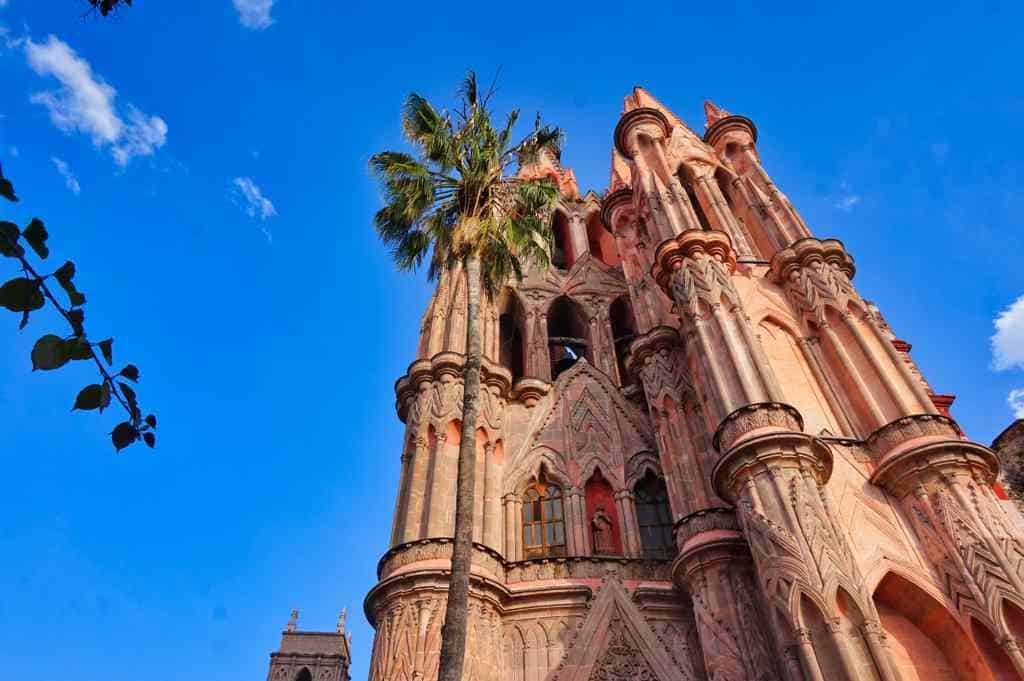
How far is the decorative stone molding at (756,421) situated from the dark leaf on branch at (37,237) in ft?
45.6

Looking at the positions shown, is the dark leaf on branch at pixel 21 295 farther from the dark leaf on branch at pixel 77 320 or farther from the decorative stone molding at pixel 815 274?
the decorative stone molding at pixel 815 274

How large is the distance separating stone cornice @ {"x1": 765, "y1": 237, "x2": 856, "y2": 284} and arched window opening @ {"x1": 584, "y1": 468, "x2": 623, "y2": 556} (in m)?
7.96

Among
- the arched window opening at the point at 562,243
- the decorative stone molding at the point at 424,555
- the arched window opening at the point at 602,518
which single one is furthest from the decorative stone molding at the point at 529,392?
the arched window opening at the point at 562,243

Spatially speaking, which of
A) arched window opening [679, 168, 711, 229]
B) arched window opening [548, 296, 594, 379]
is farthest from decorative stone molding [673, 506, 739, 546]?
arched window opening [679, 168, 711, 229]

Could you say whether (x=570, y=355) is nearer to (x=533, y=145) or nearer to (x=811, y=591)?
(x=533, y=145)

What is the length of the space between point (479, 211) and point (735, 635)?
10.3 metres

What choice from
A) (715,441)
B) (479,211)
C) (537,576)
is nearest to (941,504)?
(715,441)

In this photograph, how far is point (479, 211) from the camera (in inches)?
626

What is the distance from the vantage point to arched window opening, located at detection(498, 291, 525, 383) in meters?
28.4

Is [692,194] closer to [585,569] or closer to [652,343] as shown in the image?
[652,343]

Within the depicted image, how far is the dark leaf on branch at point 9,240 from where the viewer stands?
227cm

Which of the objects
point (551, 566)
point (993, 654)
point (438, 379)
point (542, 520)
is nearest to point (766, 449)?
point (993, 654)

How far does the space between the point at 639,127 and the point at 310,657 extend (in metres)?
36.9

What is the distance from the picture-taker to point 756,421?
14852 millimetres
